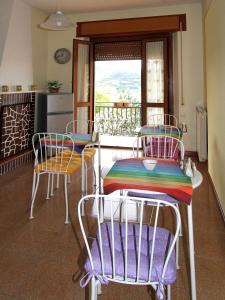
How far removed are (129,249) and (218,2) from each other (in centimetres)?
274

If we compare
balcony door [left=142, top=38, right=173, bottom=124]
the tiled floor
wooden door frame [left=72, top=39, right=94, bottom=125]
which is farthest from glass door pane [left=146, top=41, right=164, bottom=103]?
the tiled floor

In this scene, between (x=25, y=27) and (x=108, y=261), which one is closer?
(x=108, y=261)

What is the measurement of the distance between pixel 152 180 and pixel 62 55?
4819mm

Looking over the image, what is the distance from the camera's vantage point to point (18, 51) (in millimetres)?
4734

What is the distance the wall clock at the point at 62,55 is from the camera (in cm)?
575

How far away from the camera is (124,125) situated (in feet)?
26.5

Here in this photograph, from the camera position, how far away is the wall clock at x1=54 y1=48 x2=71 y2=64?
18.9 feet

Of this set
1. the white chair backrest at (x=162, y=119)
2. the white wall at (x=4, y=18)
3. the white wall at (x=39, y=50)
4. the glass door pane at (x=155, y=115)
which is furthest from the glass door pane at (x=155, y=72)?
the white wall at (x=4, y=18)

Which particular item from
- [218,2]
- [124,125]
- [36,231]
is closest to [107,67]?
[124,125]

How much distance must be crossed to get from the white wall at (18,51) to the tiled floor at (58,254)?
7.44ft

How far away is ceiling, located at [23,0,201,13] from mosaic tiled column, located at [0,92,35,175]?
1.70 meters

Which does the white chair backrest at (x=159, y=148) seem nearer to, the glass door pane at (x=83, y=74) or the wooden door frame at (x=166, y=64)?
the wooden door frame at (x=166, y=64)

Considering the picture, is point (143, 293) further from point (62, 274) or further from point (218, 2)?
point (218, 2)

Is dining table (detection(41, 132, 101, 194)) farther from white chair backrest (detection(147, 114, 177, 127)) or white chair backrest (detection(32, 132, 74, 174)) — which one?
white chair backrest (detection(147, 114, 177, 127))
